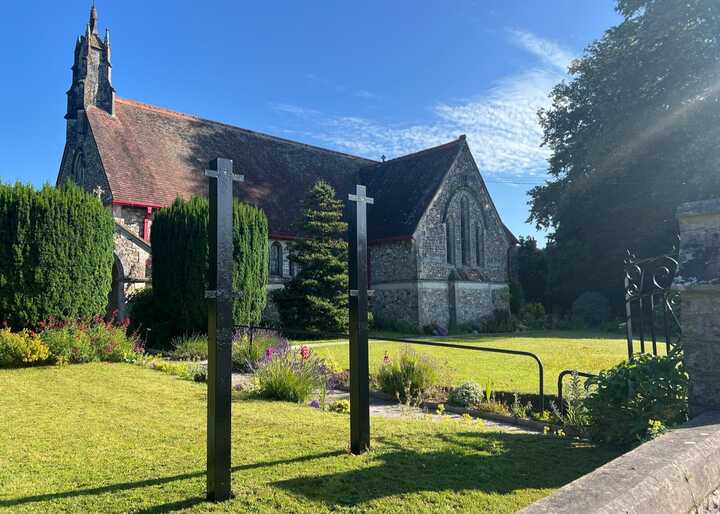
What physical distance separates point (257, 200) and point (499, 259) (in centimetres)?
1316

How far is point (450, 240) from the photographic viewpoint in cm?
2627

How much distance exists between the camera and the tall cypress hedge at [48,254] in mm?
10891

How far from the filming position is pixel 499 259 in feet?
94.7

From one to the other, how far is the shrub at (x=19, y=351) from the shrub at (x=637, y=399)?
945cm

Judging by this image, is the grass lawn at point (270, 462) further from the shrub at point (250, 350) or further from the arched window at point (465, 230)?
the arched window at point (465, 230)

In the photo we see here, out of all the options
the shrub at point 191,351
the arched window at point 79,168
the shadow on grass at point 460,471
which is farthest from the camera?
the arched window at point 79,168

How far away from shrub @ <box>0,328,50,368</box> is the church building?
24.5 ft

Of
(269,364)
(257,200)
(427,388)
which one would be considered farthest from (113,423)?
(257,200)

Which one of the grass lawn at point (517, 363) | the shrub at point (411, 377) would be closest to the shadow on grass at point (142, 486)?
the shrub at point (411, 377)

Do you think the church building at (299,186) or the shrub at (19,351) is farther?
the church building at (299,186)

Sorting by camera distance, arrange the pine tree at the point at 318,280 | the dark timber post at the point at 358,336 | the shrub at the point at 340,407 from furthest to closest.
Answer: the pine tree at the point at 318,280 → the shrub at the point at 340,407 → the dark timber post at the point at 358,336

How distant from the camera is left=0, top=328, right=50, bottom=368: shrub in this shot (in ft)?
32.2

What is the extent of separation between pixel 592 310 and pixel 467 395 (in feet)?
77.0

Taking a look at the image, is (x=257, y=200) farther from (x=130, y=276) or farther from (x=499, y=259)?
(x=499, y=259)
